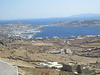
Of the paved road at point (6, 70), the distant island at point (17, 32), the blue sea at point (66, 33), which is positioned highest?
the paved road at point (6, 70)

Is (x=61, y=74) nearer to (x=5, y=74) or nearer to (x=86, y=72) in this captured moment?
(x=86, y=72)

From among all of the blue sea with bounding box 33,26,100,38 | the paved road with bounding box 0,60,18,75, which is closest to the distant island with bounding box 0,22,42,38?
the blue sea with bounding box 33,26,100,38

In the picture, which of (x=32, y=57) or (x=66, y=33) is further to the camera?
(x=66, y=33)

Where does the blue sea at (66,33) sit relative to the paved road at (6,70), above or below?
below

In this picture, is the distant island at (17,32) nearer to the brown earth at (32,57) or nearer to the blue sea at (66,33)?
the blue sea at (66,33)

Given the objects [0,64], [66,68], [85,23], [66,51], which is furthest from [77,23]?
[0,64]

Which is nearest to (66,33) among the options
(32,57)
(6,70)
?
(32,57)

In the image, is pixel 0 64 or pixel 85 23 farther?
pixel 85 23

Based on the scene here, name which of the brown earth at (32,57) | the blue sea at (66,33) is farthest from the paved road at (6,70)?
the blue sea at (66,33)

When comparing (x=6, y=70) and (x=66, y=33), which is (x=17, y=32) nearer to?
(x=66, y=33)

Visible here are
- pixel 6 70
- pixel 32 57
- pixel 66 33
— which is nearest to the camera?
pixel 6 70

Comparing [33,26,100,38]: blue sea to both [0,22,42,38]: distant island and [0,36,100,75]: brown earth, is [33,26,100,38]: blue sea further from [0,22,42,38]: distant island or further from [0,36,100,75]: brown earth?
[0,36,100,75]: brown earth
